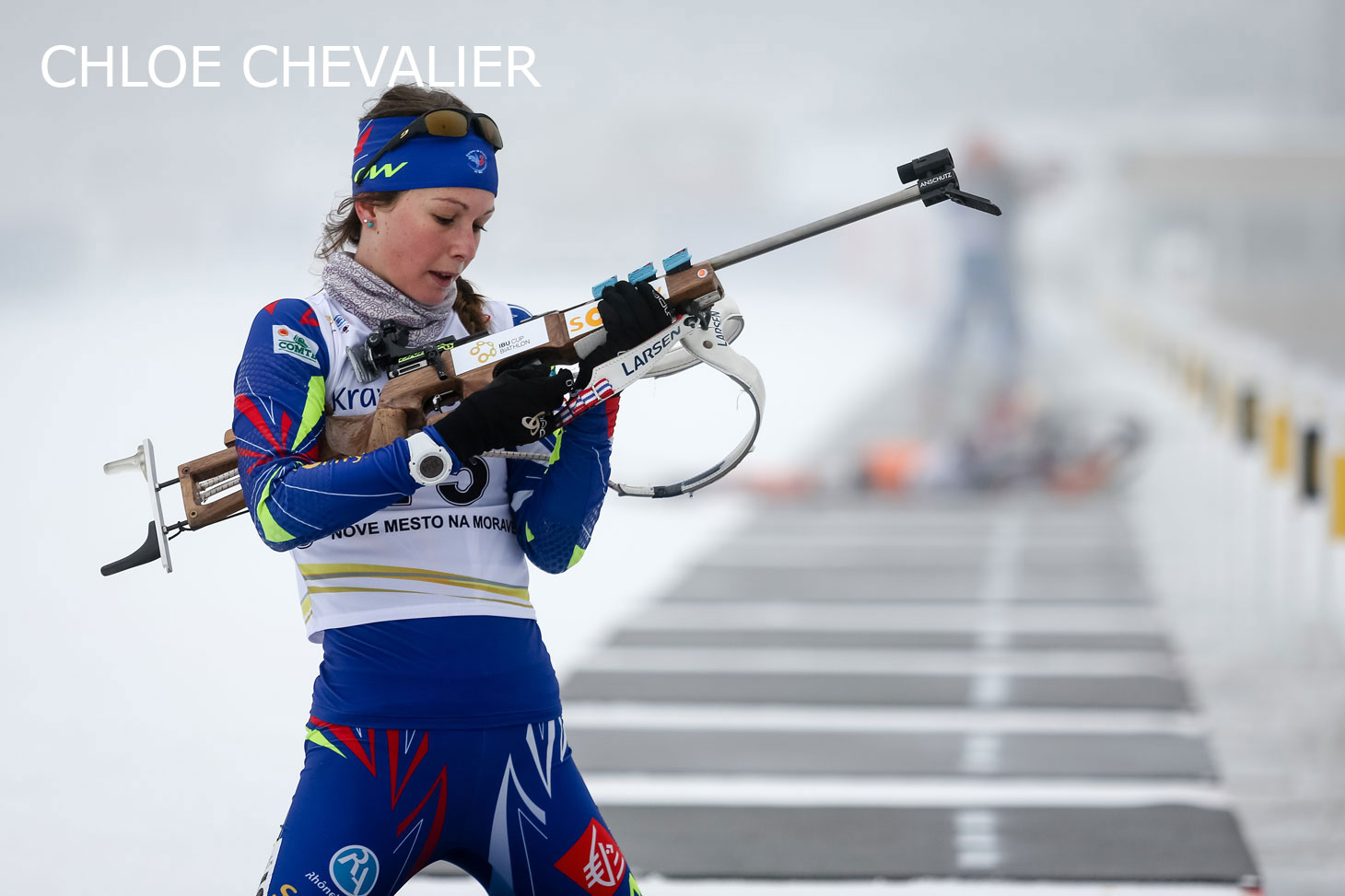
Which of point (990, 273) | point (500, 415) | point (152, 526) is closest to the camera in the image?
point (500, 415)

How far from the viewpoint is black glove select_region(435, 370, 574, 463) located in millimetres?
1802

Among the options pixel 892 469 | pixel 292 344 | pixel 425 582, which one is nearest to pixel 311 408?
pixel 292 344

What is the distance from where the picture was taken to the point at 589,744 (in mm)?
5273

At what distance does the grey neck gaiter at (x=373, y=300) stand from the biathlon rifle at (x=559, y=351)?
1.1 inches

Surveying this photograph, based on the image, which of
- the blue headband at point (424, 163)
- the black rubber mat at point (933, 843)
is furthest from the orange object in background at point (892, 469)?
the blue headband at point (424, 163)

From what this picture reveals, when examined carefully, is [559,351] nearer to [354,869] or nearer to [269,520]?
[269,520]

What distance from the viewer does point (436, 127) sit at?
200cm

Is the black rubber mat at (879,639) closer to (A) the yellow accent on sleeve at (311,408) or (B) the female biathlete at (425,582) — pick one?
(B) the female biathlete at (425,582)

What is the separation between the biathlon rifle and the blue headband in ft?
0.64

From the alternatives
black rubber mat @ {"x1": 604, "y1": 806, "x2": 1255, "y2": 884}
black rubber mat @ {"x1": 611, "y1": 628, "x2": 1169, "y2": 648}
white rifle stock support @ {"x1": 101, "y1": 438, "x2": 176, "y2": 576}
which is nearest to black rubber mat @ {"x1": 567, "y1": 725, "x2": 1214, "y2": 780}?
black rubber mat @ {"x1": 604, "y1": 806, "x2": 1255, "y2": 884}

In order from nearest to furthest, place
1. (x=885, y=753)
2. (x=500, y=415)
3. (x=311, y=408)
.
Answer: (x=500, y=415)
(x=311, y=408)
(x=885, y=753)

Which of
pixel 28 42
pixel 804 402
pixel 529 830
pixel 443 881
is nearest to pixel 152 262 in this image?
pixel 804 402

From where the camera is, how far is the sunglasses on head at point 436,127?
200 centimetres

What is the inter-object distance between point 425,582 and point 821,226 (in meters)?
0.70
